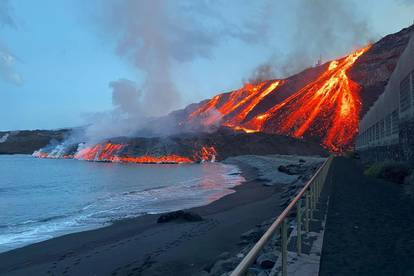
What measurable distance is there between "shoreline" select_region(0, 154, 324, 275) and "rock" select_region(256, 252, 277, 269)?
3.02 m

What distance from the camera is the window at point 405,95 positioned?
19859mm

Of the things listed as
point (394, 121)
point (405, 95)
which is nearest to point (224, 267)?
point (405, 95)

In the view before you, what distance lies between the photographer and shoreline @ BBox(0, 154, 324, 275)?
440 inches

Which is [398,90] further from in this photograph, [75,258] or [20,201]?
[20,201]

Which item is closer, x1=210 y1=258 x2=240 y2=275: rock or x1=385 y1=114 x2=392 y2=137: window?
x1=210 y1=258 x2=240 y2=275: rock

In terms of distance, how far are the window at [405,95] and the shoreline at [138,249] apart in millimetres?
7782

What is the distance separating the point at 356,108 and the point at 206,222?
6688 inches

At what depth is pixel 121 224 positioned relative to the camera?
62.6 feet

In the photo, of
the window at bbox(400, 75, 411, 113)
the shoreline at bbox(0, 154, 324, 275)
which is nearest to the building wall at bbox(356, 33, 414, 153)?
the window at bbox(400, 75, 411, 113)

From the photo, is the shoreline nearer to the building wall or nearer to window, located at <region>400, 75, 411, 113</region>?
the building wall

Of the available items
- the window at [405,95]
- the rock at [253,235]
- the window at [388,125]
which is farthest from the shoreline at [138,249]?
the window at [388,125]

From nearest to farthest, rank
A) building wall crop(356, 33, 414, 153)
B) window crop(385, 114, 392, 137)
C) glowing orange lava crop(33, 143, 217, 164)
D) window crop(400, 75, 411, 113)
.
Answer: building wall crop(356, 33, 414, 153)
window crop(400, 75, 411, 113)
window crop(385, 114, 392, 137)
glowing orange lava crop(33, 143, 217, 164)

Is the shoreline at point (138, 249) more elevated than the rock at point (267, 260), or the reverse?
the rock at point (267, 260)

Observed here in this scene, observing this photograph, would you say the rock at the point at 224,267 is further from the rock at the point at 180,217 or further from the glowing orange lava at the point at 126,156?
the glowing orange lava at the point at 126,156
